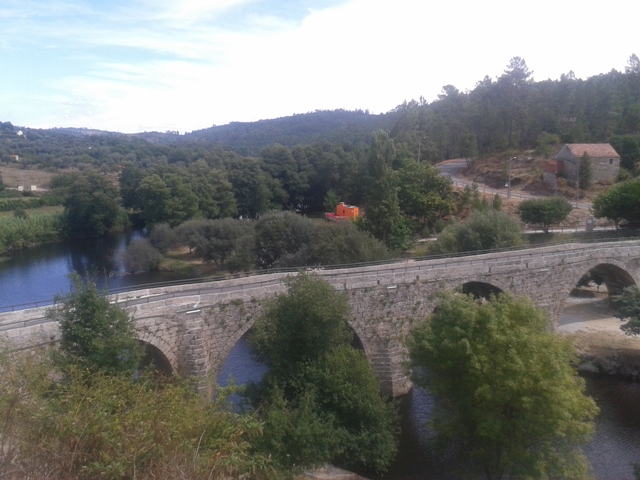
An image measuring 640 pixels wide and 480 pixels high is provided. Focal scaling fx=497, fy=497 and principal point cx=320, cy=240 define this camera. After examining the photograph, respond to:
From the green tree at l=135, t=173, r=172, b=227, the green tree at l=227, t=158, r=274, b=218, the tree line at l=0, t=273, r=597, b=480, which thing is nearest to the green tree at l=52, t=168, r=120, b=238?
the green tree at l=135, t=173, r=172, b=227

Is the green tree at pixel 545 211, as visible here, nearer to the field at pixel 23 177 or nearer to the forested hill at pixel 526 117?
the forested hill at pixel 526 117

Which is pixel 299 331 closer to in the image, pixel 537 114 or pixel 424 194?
pixel 424 194

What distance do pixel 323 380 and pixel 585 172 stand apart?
3331cm

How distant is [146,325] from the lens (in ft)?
40.8

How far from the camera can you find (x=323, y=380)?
1203 centimetres

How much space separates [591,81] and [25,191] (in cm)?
6279

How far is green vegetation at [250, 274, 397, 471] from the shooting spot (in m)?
11.5

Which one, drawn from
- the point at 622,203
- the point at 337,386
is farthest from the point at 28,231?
the point at 622,203

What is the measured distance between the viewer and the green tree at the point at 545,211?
101 feet

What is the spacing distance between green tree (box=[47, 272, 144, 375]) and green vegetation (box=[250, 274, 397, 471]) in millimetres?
3190

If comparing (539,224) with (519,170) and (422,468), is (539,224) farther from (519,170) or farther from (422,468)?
(422,468)

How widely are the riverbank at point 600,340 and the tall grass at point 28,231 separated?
38.5 meters

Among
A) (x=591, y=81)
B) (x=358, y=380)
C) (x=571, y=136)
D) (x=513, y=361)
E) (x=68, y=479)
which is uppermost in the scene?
(x=591, y=81)

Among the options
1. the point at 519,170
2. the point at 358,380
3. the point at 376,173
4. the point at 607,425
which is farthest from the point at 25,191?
the point at 607,425
